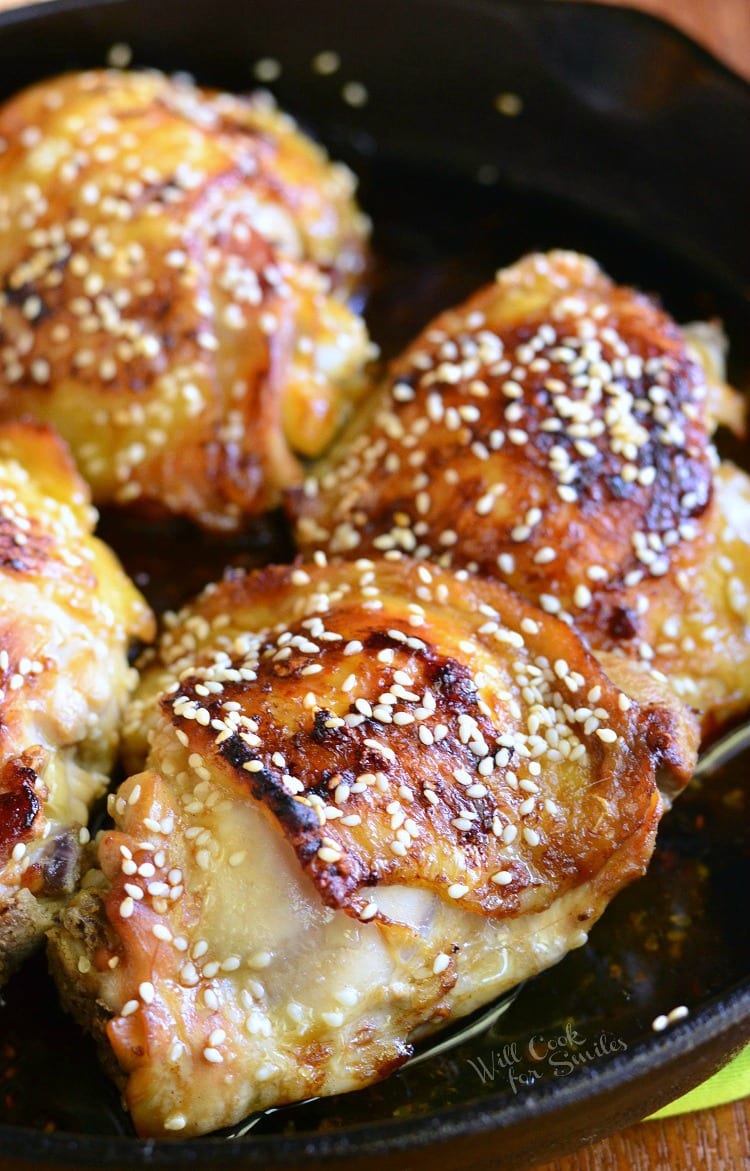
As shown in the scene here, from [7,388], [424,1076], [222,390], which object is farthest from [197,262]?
[424,1076]

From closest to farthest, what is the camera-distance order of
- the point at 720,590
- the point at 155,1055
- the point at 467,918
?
the point at 155,1055, the point at 467,918, the point at 720,590

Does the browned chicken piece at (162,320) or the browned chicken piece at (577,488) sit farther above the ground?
the browned chicken piece at (577,488)

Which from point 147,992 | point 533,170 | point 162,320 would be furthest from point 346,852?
point 533,170

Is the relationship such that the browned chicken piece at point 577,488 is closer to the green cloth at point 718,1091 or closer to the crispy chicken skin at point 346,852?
the crispy chicken skin at point 346,852

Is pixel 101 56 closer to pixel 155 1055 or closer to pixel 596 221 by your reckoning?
pixel 596 221

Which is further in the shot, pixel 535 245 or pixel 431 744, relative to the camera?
pixel 535 245

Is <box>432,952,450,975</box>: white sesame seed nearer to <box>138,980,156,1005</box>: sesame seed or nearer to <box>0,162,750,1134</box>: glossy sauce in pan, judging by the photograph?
<box>0,162,750,1134</box>: glossy sauce in pan

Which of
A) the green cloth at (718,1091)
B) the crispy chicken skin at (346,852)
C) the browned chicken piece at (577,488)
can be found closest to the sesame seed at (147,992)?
the crispy chicken skin at (346,852)

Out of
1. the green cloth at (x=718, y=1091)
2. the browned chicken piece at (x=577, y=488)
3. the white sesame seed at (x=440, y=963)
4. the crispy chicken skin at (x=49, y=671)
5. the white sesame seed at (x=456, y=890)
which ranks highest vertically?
the browned chicken piece at (x=577, y=488)
